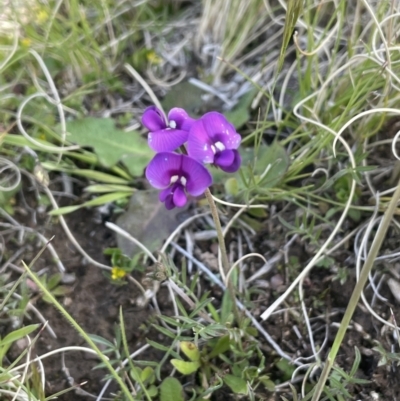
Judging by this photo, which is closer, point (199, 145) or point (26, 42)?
point (199, 145)

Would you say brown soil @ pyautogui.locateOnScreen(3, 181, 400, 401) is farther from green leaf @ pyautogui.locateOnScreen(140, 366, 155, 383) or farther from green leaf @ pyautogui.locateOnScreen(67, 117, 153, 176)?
green leaf @ pyautogui.locateOnScreen(67, 117, 153, 176)

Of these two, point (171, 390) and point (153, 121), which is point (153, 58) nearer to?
point (153, 121)

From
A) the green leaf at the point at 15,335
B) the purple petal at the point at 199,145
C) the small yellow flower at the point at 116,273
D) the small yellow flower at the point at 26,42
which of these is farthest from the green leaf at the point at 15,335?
Answer: the small yellow flower at the point at 26,42

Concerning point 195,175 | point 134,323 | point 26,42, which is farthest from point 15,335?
point 26,42

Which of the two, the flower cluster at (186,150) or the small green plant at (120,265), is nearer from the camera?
the flower cluster at (186,150)

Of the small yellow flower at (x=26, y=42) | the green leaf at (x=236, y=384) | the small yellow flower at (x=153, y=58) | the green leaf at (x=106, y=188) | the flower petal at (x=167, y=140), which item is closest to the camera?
the flower petal at (x=167, y=140)

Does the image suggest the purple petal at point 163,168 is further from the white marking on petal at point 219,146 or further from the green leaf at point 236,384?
the green leaf at point 236,384

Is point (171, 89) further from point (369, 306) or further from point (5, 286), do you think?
point (369, 306)

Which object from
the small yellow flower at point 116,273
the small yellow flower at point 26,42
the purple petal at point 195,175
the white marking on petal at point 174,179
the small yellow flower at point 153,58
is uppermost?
the purple petal at point 195,175
